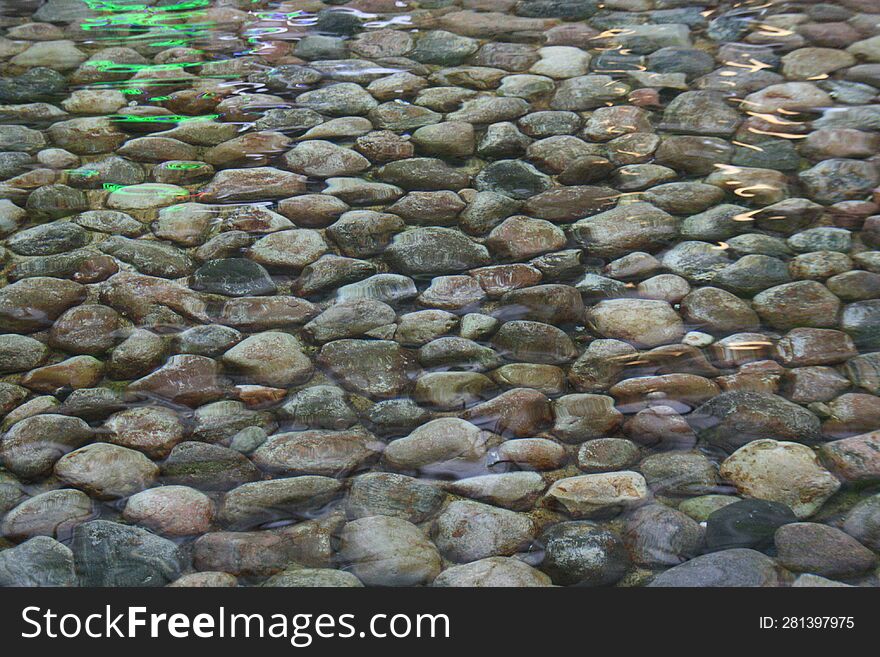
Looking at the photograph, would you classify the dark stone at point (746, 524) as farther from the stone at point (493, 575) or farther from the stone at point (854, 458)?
the stone at point (493, 575)

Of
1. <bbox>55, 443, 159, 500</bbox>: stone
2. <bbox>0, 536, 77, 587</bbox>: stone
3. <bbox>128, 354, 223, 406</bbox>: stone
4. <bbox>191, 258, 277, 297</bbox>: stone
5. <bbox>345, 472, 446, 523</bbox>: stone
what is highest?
<bbox>191, 258, 277, 297</bbox>: stone

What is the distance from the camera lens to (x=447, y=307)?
6.11ft

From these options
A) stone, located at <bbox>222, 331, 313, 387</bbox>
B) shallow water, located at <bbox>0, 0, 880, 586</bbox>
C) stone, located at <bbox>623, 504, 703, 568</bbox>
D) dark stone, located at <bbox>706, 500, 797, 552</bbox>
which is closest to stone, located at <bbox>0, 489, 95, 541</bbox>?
shallow water, located at <bbox>0, 0, 880, 586</bbox>

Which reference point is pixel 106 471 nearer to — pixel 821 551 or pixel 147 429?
pixel 147 429

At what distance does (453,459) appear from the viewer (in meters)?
1.51

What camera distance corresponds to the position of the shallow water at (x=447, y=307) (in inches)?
54.1

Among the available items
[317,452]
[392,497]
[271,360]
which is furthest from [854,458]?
[271,360]

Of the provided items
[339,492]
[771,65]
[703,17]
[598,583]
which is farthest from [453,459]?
[703,17]

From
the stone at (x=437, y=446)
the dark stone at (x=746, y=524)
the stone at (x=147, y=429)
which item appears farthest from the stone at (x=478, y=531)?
the stone at (x=147, y=429)

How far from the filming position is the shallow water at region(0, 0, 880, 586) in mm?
1373

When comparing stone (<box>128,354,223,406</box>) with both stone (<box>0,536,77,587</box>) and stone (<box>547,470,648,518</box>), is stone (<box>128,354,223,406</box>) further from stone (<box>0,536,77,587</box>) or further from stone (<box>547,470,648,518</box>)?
stone (<box>547,470,648,518</box>)

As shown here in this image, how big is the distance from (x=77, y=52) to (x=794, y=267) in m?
2.19

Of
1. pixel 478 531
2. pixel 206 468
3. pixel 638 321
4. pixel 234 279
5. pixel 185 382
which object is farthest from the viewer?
pixel 234 279

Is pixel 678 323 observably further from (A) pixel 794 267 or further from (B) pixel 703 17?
(B) pixel 703 17
